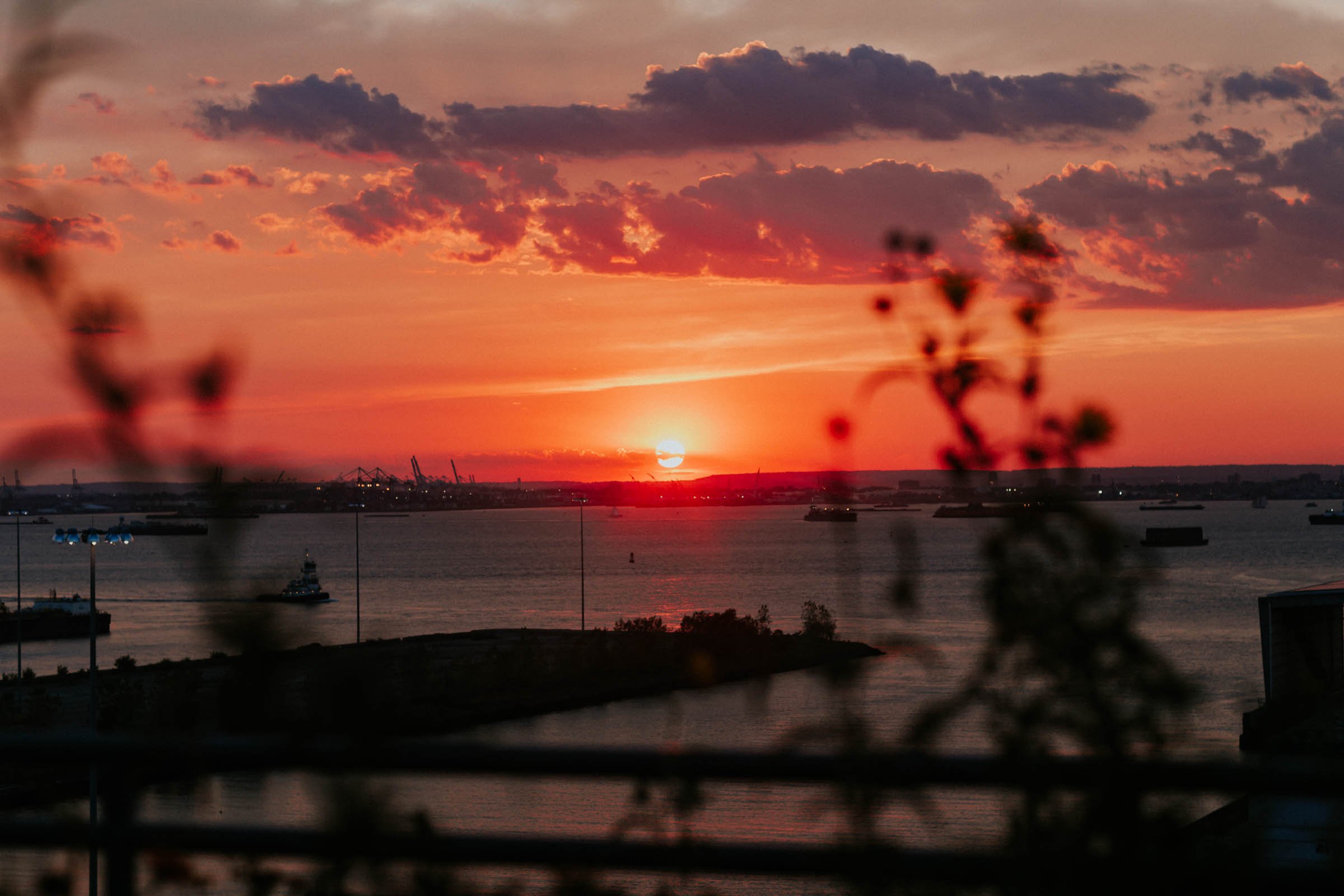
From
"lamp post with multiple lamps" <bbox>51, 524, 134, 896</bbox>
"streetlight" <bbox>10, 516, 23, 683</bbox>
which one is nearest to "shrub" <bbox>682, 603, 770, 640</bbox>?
"lamp post with multiple lamps" <bbox>51, 524, 134, 896</bbox>

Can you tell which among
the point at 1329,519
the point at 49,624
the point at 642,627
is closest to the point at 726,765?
the point at 642,627

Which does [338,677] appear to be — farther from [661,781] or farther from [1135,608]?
[1135,608]

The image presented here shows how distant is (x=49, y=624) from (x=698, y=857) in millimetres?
70464

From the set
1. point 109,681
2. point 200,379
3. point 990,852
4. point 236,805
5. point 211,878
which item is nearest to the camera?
point 200,379

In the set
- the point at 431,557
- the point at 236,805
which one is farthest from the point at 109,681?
the point at 431,557

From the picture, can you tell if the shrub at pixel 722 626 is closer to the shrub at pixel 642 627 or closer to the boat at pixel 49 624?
the shrub at pixel 642 627

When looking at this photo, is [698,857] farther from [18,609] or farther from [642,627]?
[642,627]

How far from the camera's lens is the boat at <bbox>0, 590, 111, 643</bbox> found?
63.2 metres

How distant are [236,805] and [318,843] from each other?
35.3 inches

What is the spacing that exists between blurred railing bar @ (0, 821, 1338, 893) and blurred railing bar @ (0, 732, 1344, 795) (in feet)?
0.36

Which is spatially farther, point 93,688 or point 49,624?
point 49,624

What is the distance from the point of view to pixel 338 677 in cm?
A: 174

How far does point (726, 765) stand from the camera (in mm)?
1865

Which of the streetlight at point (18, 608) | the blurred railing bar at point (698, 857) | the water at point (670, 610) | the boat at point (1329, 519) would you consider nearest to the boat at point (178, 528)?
the water at point (670, 610)
